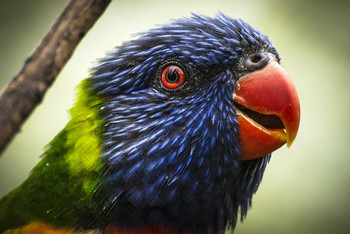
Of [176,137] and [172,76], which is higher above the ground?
Result: [172,76]

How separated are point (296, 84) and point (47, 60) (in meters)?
5.07

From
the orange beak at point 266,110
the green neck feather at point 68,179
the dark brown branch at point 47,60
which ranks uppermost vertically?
the orange beak at point 266,110

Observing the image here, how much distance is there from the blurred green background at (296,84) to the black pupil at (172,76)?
4.13 metres

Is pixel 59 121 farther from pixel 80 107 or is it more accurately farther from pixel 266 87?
pixel 266 87

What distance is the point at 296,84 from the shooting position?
6.55 m

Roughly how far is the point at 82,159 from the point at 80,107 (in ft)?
1.32

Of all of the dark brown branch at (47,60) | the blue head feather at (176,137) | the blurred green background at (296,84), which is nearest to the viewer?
the dark brown branch at (47,60)

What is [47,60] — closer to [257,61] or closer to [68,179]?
[68,179]

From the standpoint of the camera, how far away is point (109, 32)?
6.38 m

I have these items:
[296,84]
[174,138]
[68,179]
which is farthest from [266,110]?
[296,84]

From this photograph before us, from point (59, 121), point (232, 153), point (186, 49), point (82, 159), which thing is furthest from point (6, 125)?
point (59, 121)

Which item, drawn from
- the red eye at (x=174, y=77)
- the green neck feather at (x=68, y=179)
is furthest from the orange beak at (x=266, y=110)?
the green neck feather at (x=68, y=179)

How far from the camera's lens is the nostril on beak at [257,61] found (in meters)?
2.33

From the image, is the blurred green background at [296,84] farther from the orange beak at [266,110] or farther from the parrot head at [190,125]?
the orange beak at [266,110]
